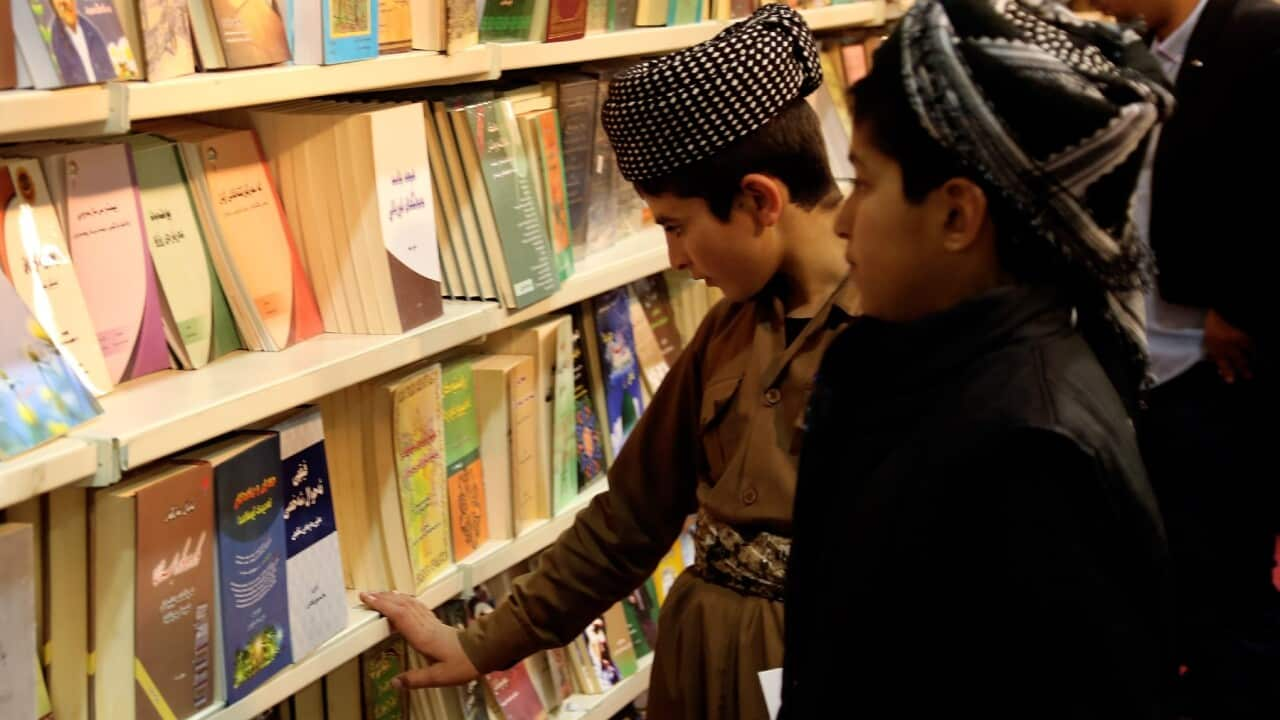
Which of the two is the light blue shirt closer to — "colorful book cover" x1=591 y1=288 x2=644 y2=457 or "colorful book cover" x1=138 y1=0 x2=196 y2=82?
"colorful book cover" x1=591 y1=288 x2=644 y2=457

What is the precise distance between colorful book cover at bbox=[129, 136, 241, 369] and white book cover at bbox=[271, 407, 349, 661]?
0.50 ft

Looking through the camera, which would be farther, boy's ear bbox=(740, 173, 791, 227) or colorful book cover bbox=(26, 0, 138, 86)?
boy's ear bbox=(740, 173, 791, 227)

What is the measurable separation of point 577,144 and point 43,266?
1070 mm

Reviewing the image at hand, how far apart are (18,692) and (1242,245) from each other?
2510 mm

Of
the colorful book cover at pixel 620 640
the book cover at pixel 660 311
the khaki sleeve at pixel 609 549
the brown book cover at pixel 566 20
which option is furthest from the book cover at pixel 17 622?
the book cover at pixel 660 311

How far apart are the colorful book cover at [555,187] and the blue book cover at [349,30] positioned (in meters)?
0.44

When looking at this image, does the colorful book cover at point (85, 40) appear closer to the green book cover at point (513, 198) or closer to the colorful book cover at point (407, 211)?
the colorful book cover at point (407, 211)

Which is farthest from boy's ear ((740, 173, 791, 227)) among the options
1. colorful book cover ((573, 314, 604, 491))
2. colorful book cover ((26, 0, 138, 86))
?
colorful book cover ((573, 314, 604, 491))

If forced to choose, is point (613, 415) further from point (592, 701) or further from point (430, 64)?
point (430, 64)

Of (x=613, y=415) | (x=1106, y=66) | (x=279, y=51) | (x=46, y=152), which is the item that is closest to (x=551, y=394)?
(x=613, y=415)

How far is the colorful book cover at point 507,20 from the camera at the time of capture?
2047mm

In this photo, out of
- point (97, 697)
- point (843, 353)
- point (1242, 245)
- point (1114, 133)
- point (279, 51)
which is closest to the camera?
point (1114, 133)

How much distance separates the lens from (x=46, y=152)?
1.51 m

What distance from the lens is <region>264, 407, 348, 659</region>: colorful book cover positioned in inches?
70.3
